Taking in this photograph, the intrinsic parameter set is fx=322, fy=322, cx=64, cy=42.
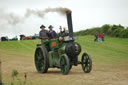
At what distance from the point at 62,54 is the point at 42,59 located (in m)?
1.80

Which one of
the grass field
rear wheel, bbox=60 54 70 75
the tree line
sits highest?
the tree line

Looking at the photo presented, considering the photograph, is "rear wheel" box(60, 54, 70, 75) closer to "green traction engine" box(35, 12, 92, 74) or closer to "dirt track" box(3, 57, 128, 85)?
"green traction engine" box(35, 12, 92, 74)

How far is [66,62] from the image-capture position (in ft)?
43.7

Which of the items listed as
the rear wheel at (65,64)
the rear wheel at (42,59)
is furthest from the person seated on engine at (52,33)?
the rear wheel at (65,64)

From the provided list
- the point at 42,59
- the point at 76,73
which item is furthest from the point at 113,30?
the point at 76,73

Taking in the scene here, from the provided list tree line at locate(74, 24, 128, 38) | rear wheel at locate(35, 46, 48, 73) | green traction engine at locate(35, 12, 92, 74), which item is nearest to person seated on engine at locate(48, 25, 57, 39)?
green traction engine at locate(35, 12, 92, 74)

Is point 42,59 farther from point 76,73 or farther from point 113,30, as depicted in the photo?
point 113,30

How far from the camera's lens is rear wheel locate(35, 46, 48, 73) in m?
14.7

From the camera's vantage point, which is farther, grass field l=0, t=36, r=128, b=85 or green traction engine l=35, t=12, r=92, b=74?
green traction engine l=35, t=12, r=92, b=74

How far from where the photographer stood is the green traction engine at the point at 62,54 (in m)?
13.6

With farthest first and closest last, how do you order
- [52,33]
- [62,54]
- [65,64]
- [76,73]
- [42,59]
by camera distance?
[42,59]
[52,33]
[76,73]
[62,54]
[65,64]

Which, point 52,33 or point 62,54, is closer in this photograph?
point 62,54

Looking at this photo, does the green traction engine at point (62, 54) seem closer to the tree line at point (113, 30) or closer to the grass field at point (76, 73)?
the grass field at point (76, 73)

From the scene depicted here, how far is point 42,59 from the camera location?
50.2 feet
